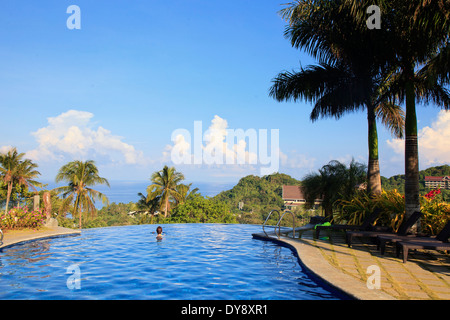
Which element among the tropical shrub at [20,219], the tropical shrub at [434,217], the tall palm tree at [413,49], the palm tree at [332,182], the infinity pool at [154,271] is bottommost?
the infinity pool at [154,271]

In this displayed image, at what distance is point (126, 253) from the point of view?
A: 1095cm

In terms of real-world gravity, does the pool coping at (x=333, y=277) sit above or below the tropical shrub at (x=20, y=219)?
below

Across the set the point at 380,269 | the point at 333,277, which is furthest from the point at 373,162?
the point at 333,277

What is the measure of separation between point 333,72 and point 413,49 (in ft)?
11.8

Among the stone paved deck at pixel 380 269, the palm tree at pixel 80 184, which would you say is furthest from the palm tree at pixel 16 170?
the stone paved deck at pixel 380 269

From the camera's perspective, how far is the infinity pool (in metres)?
6.44

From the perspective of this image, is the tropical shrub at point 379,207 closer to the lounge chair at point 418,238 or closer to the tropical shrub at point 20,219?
the lounge chair at point 418,238

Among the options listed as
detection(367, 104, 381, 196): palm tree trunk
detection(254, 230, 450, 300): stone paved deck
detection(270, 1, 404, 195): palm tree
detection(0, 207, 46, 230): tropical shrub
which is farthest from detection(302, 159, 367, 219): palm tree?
detection(0, 207, 46, 230): tropical shrub

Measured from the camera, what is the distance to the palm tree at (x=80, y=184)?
95.1 ft

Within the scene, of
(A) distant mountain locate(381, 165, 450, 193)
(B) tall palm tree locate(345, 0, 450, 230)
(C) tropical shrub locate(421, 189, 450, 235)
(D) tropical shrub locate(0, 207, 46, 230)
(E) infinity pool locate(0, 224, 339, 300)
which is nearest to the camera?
(E) infinity pool locate(0, 224, 339, 300)

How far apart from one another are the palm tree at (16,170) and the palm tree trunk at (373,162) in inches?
1274

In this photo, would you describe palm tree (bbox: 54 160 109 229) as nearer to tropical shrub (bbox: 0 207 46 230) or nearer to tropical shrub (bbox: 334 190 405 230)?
tropical shrub (bbox: 0 207 46 230)

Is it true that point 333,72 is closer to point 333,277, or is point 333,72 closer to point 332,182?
point 332,182
